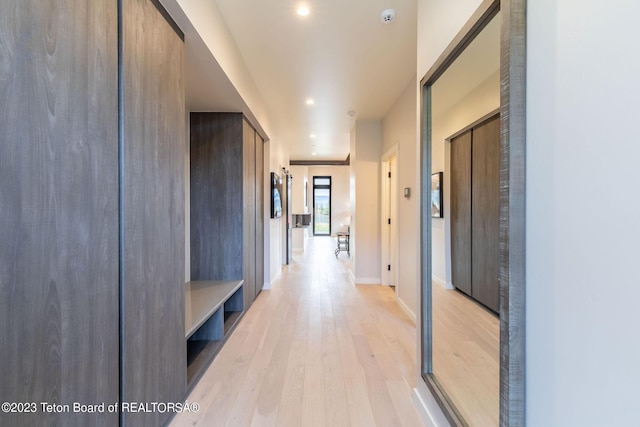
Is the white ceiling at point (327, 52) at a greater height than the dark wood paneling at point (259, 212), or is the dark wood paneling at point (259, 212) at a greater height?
the white ceiling at point (327, 52)

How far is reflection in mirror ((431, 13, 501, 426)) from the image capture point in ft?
3.84

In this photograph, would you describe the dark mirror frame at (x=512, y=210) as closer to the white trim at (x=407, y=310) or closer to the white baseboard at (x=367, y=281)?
the white trim at (x=407, y=310)

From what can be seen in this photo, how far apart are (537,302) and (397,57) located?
267 centimetres

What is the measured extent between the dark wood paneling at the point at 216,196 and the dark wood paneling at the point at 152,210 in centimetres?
143

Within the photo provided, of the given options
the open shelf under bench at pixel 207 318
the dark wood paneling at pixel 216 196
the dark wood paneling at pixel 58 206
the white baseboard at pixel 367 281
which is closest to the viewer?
the dark wood paneling at pixel 58 206

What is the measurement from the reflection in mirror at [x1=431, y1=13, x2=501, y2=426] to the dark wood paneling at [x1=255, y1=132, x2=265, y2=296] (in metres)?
2.79

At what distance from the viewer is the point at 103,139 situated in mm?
1084

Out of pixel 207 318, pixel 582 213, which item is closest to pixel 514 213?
pixel 582 213

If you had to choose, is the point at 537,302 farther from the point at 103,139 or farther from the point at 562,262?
the point at 103,139

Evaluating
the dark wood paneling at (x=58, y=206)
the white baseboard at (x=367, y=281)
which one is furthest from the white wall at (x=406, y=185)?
the dark wood paneling at (x=58, y=206)

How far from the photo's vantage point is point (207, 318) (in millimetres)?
2238

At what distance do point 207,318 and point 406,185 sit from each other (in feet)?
8.70

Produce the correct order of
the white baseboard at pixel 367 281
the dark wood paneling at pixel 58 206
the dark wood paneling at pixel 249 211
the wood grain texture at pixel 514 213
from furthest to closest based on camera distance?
1. the white baseboard at pixel 367 281
2. the dark wood paneling at pixel 249 211
3. the wood grain texture at pixel 514 213
4. the dark wood paneling at pixel 58 206

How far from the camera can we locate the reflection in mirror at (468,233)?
117cm
